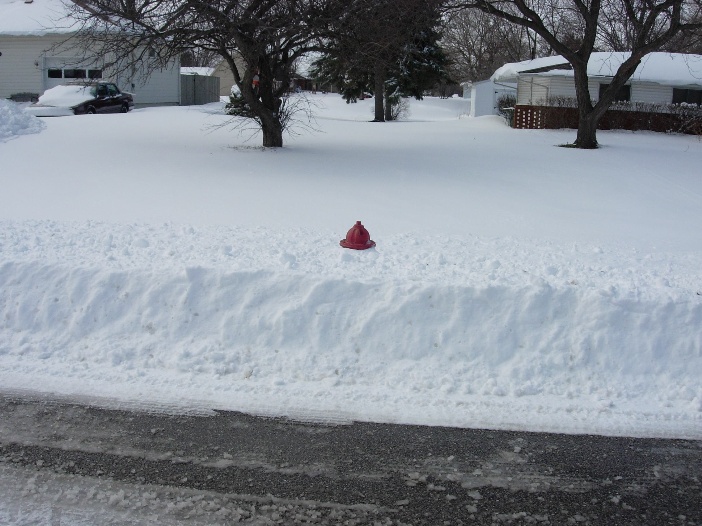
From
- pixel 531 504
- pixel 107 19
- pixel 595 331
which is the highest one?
pixel 107 19

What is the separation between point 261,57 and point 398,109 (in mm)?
24413

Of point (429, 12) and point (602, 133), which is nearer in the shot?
point (429, 12)

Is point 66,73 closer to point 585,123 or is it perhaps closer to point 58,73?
point 58,73

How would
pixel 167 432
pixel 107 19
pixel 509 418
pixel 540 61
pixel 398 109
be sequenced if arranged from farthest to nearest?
1. pixel 398 109
2. pixel 540 61
3. pixel 107 19
4. pixel 509 418
5. pixel 167 432

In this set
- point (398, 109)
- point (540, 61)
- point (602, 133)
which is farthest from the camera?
point (398, 109)

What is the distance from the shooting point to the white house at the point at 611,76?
29.8m

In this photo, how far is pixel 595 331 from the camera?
19.5 ft

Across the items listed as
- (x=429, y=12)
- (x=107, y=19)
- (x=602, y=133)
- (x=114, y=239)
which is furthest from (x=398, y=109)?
(x=114, y=239)

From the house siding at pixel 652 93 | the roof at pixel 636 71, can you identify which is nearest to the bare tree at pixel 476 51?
the roof at pixel 636 71

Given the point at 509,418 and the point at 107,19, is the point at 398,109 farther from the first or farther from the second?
the point at 509,418

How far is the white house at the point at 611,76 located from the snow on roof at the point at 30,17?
20.6 m

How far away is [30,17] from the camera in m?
33.7

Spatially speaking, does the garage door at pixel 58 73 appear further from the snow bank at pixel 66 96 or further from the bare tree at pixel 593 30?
the bare tree at pixel 593 30

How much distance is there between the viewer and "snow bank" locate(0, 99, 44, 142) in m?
17.9
